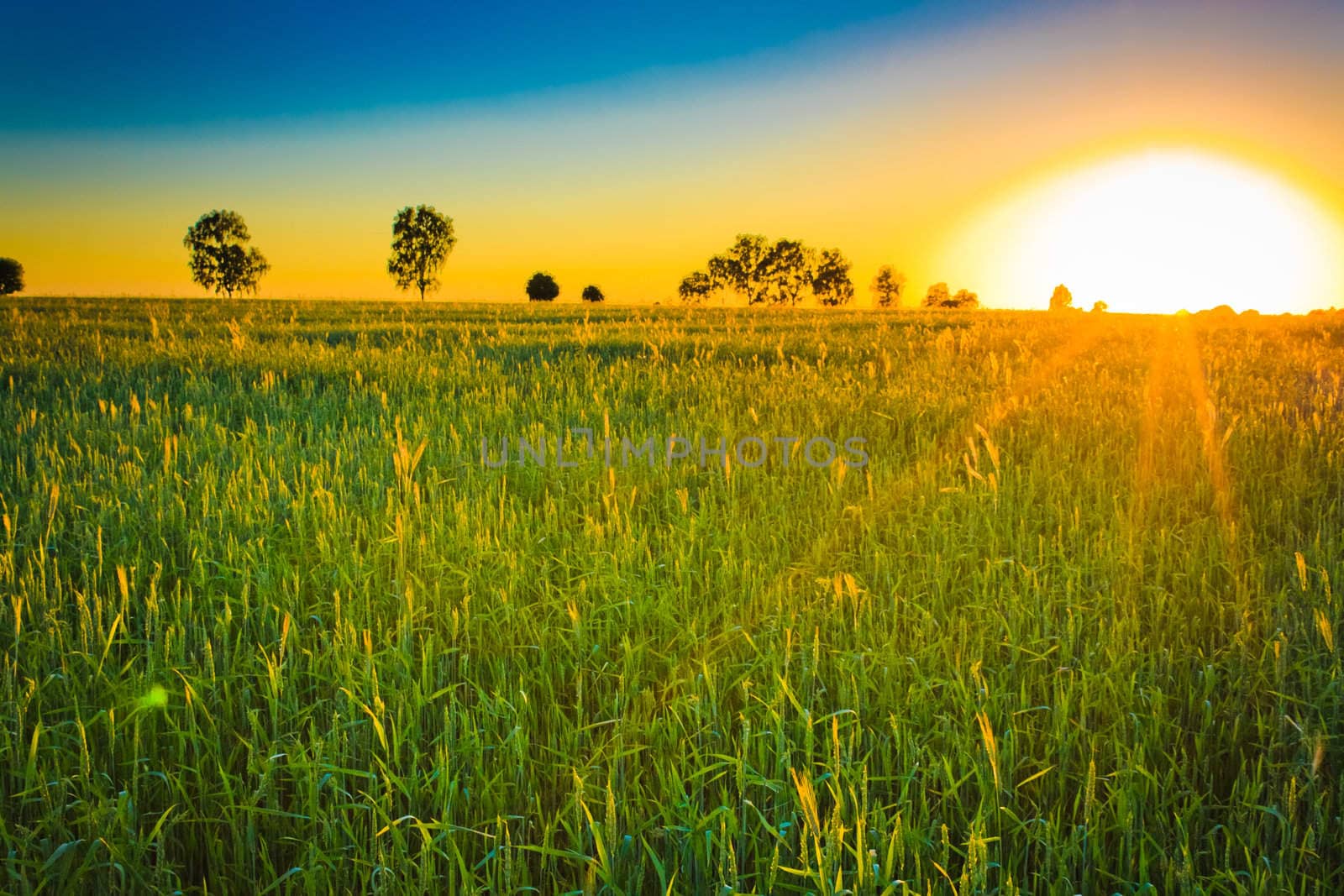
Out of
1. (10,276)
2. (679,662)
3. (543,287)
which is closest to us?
(679,662)

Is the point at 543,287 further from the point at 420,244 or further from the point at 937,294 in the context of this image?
the point at 937,294

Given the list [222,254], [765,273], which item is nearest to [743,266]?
[765,273]

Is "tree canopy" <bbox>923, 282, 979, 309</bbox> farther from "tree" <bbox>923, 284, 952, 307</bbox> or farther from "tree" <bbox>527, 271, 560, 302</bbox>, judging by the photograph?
"tree" <bbox>527, 271, 560, 302</bbox>

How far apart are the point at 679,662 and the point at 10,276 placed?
3895 inches

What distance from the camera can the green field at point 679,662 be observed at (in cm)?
164

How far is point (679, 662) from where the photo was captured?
2.34m

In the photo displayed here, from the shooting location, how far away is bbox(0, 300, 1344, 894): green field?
1.64 meters

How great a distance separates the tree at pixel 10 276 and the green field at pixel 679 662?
304ft

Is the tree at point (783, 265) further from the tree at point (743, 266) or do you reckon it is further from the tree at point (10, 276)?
the tree at point (10, 276)

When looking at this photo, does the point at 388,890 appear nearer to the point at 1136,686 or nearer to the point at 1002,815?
the point at 1002,815

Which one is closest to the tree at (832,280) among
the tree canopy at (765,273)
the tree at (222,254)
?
the tree canopy at (765,273)

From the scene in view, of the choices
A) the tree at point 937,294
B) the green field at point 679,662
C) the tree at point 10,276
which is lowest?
the green field at point 679,662

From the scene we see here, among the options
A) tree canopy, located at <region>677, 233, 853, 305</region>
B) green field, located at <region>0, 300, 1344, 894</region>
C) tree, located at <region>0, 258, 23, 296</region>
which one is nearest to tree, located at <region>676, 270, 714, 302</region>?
tree canopy, located at <region>677, 233, 853, 305</region>

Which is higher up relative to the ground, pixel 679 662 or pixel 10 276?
pixel 10 276
